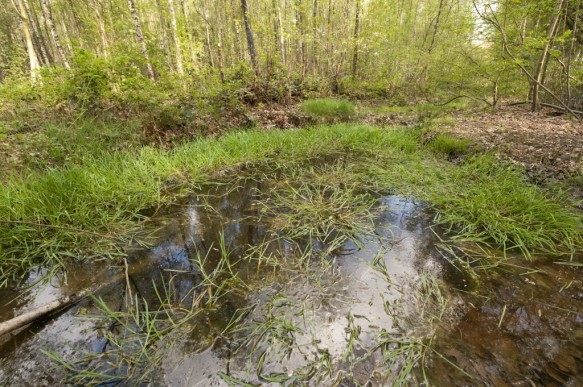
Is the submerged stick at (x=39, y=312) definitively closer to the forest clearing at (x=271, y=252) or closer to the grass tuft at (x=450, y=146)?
the forest clearing at (x=271, y=252)

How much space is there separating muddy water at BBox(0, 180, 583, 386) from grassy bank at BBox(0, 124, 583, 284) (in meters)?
0.31

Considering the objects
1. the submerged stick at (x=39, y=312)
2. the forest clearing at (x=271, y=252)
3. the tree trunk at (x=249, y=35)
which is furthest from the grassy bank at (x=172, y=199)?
the tree trunk at (x=249, y=35)

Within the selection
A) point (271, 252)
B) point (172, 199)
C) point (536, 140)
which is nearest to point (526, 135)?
point (536, 140)

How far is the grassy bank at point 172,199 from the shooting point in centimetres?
192

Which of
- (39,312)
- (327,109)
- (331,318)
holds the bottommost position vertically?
(331,318)

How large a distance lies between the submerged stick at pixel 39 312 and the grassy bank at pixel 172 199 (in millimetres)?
435

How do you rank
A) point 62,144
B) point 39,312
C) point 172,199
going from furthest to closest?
point 62,144
point 172,199
point 39,312

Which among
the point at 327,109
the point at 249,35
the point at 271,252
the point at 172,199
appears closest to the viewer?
the point at 271,252

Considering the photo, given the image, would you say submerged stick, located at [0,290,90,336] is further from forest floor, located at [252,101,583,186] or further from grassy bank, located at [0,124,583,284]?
forest floor, located at [252,101,583,186]

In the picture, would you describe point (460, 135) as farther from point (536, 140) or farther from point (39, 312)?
point (39, 312)

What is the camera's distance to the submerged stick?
3.79ft

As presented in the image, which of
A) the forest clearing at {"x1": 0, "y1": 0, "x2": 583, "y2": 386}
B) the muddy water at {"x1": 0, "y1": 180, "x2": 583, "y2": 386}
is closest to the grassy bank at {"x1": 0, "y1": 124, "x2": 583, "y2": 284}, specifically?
the forest clearing at {"x1": 0, "y1": 0, "x2": 583, "y2": 386}

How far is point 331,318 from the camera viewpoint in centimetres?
140

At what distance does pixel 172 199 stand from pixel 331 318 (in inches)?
87.0
